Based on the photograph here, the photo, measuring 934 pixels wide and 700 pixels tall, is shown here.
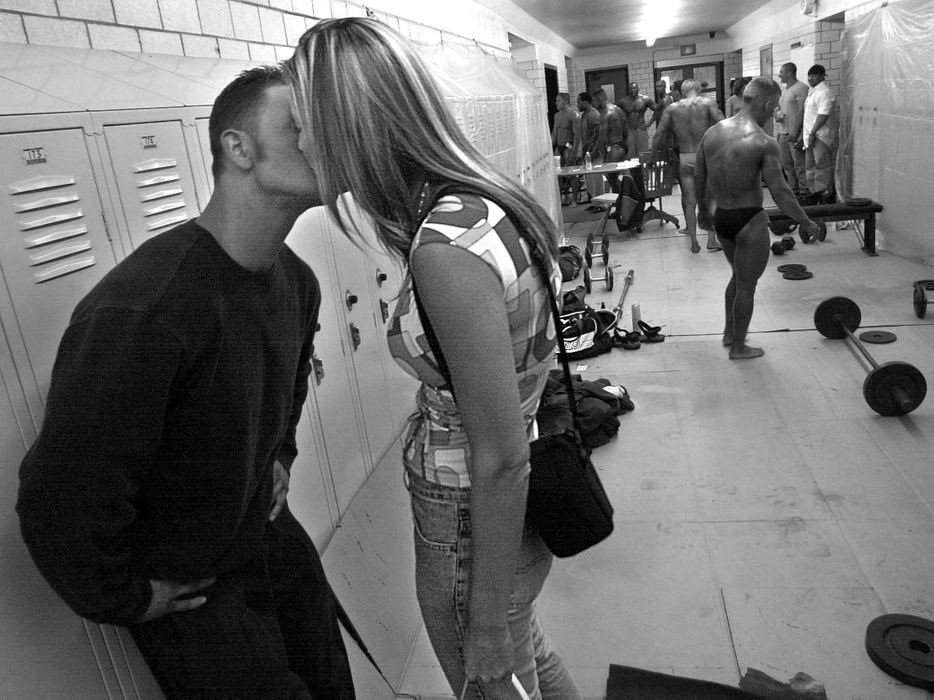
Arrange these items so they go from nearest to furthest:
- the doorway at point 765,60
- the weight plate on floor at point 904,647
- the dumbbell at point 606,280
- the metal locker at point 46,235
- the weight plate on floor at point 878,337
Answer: the metal locker at point 46,235 → the weight plate on floor at point 904,647 → the weight plate on floor at point 878,337 → the dumbbell at point 606,280 → the doorway at point 765,60

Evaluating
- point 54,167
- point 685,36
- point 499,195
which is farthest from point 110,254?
point 685,36

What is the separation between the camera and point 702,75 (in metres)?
21.0

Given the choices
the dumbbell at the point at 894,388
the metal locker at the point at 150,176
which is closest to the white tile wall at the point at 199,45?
the metal locker at the point at 150,176

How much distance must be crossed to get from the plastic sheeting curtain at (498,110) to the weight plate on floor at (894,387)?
6.51 feet

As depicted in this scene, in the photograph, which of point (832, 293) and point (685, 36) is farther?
point (685, 36)

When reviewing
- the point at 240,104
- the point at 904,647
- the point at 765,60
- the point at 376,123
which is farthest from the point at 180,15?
the point at 765,60

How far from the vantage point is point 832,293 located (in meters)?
6.08

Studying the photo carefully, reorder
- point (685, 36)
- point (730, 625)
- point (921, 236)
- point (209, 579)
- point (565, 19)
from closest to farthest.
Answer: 1. point (209, 579)
2. point (730, 625)
3. point (921, 236)
4. point (565, 19)
5. point (685, 36)

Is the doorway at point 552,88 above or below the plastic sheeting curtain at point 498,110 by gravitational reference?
above

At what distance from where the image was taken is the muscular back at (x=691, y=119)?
29.4 ft

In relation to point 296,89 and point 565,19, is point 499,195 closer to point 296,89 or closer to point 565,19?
point 296,89

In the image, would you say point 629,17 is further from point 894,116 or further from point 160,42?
point 160,42

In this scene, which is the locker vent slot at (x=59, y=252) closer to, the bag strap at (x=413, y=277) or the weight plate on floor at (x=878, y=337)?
the bag strap at (x=413, y=277)

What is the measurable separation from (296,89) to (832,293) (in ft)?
19.8
